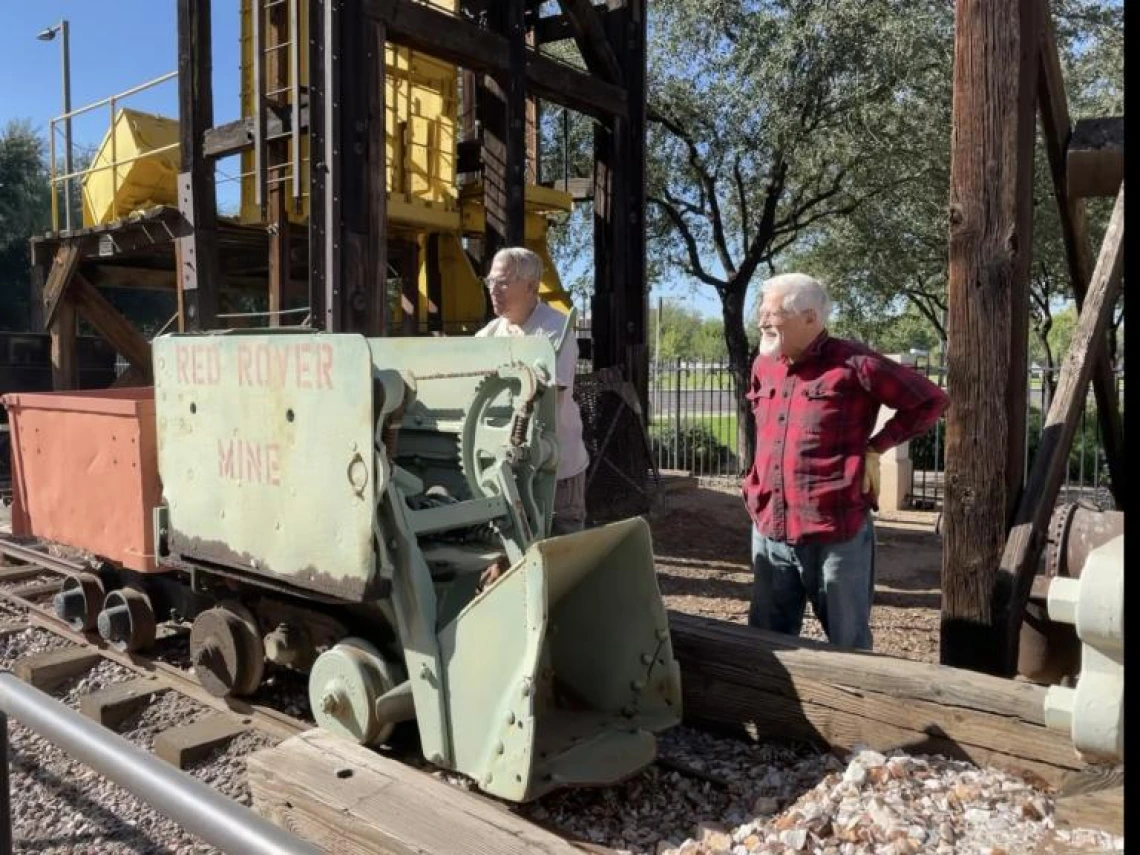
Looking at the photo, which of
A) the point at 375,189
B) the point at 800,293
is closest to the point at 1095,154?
the point at 800,293

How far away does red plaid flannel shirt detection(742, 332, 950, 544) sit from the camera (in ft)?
11.8

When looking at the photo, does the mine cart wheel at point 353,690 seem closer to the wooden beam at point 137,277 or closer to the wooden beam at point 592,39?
the wooden beam at point 592,39

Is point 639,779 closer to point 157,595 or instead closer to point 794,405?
point 794,405

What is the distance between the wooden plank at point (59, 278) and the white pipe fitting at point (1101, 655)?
11.5 metres

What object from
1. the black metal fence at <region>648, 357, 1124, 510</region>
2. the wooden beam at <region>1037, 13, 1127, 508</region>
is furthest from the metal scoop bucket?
the black metal fence at <region>648, 357, 1124, 510</region>

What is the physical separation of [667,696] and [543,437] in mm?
1108

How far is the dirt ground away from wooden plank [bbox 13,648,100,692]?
145 inches

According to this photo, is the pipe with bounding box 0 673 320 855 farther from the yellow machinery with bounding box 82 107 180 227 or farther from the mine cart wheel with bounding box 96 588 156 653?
the yellow machinery with bounding box 82 107 180 227

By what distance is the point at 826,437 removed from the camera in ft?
11.9

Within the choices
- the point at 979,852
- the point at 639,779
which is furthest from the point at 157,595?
the point at 979,852

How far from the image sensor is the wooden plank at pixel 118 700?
4398 mm

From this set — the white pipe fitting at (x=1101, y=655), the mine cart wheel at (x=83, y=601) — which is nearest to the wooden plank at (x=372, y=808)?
the white pipe fitting at (x=1101, y=655)

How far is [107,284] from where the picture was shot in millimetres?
11625

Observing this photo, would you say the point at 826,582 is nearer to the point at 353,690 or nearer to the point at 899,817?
the point at 899,817
